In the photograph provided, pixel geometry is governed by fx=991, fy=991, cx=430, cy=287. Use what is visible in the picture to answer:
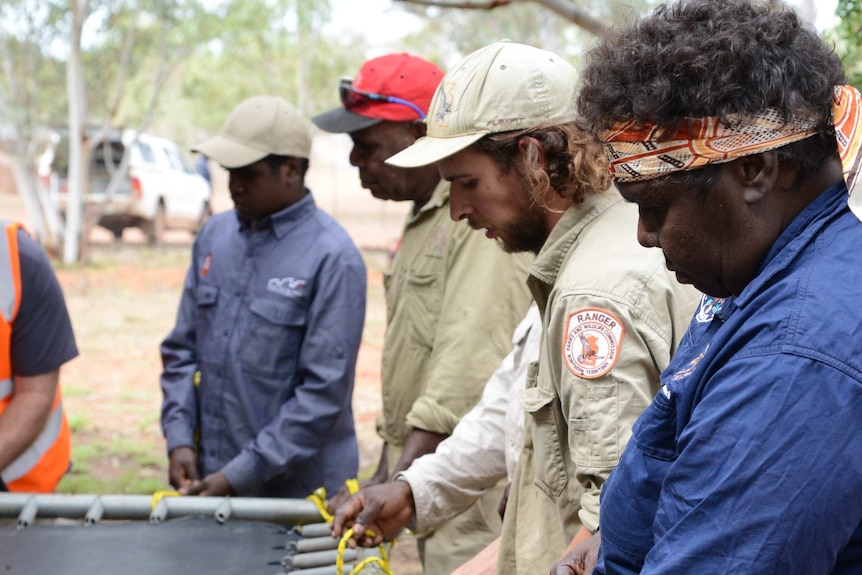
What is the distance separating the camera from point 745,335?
46.8 inches

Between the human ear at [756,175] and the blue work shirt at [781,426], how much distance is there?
58mm

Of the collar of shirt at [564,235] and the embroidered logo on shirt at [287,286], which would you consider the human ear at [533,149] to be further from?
the embroidered logo on shirt at [287,286]

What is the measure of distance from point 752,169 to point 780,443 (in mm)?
383

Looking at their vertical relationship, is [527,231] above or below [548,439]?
above

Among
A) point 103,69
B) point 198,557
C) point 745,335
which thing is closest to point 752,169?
point 745,335

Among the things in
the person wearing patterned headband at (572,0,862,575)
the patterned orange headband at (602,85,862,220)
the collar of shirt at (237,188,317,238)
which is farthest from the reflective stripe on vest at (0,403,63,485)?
the patterned orange headband at (602,85,862,220)

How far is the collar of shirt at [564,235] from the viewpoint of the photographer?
2.01 meters

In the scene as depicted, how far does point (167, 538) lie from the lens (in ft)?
8.09

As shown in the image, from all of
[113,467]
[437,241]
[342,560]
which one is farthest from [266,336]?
[113,467]

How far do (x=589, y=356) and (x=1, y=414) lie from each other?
6.57 feet

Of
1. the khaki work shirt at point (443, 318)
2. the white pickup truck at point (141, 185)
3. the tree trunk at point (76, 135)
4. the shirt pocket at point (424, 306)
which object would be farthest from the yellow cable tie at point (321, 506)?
the white pickup truck at point (141, 185)

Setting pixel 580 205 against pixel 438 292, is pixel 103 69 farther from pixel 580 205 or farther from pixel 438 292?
pixel 580 205

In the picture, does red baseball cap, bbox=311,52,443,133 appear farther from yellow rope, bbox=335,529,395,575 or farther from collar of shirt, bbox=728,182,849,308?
collar of shirt, bbox=728,182,849,308

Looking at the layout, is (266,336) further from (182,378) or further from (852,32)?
(852,32)
